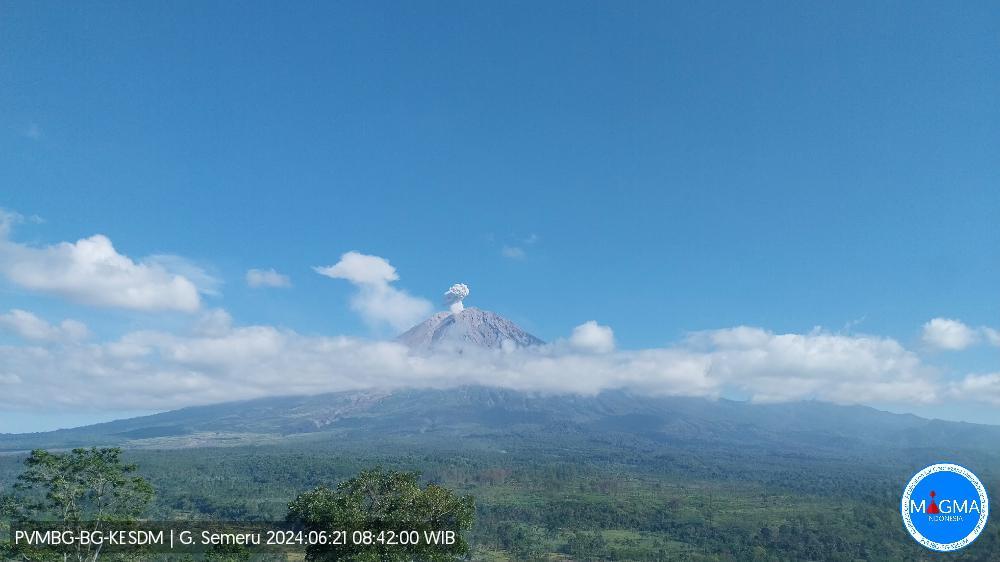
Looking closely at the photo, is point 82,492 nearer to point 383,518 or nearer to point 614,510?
point 383,518

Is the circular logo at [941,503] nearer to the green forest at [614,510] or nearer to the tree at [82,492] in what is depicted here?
the tree at [82,492]

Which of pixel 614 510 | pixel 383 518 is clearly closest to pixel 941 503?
pixel 383 518

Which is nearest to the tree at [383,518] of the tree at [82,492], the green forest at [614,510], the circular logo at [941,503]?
the tree at [82,492]

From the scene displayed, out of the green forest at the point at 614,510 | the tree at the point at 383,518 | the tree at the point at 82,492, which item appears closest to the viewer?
the tree at the point at 383,518

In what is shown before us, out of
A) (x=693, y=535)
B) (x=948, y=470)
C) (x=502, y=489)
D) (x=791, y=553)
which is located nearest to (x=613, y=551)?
(x=693, y=535)

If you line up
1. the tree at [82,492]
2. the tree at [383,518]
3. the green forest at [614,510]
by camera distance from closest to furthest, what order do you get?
the tree at [383,518]
the tree at [82,492]
the green forest at [614,510]

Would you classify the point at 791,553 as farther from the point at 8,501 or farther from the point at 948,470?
the point at 8,501
